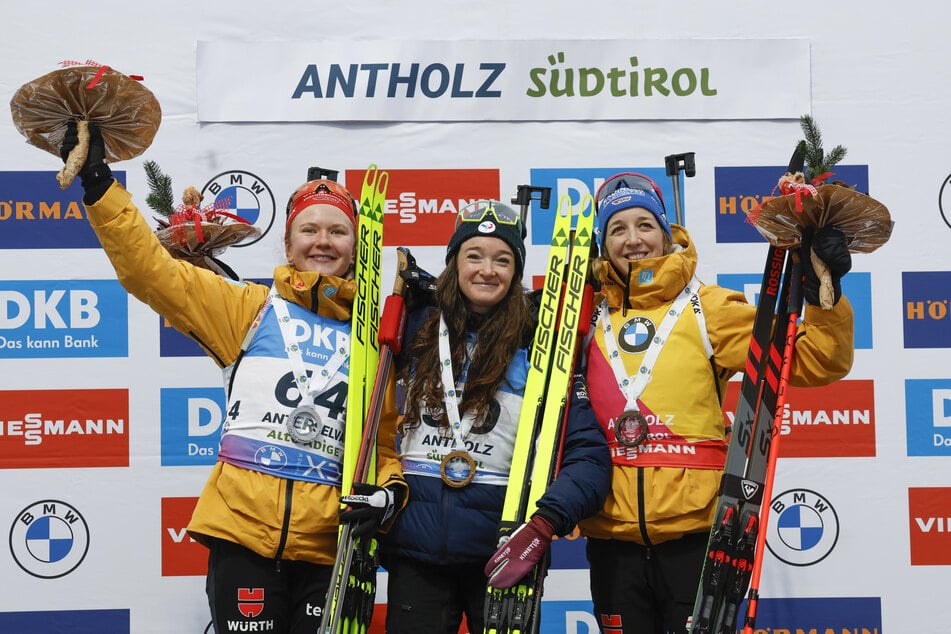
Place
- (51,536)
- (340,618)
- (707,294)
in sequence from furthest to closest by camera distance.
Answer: (51,536) < (707,294) < (340,618)

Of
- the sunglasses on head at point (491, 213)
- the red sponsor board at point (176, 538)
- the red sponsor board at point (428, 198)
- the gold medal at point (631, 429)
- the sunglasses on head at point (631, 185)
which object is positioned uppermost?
the red sponsor board at point (428, 198)

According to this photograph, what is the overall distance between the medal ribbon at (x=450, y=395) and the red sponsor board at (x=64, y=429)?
1.83 metres

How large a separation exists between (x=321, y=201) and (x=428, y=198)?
1158 mm

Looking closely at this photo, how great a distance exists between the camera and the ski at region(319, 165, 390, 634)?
260 centimetres

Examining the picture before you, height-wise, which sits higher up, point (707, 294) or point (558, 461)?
point (707, 294)

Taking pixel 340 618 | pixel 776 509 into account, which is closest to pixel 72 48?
pixel 340 618

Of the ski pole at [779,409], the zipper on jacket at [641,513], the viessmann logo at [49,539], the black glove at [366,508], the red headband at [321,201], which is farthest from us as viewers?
the viessmann logo at [49,539]

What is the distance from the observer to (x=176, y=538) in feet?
13.1

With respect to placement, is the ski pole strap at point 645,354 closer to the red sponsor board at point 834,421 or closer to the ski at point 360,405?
the ski at point 360,405

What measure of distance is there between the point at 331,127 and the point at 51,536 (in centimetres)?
204

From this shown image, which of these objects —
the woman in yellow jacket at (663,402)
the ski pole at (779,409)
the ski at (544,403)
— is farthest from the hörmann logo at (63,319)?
the ski pole at (779,409)

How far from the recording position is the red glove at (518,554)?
2.49 meters

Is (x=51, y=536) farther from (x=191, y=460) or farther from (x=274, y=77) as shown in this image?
(x=274, y=77)

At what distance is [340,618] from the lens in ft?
8.66
